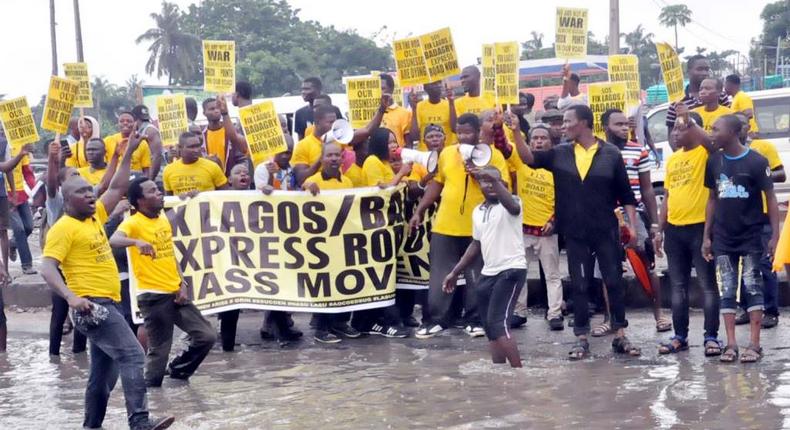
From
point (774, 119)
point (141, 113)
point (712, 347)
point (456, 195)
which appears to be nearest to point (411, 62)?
point (456, 195)

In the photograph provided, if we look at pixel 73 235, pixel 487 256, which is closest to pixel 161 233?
pixel 73 235

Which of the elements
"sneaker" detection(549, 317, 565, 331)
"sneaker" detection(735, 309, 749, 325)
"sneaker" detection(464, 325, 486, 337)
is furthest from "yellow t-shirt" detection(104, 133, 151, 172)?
"sneaker" detection(735, 309, 749, 325)

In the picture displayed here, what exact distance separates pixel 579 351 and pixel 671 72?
292 cm

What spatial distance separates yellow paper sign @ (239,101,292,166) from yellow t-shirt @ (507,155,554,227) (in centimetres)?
220

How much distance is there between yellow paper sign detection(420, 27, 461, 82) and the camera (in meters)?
11.6

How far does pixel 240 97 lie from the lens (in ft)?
42.1

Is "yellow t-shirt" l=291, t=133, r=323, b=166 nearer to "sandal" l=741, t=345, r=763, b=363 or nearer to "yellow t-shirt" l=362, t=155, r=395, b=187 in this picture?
"yellow t-shirt" l=362, t=155, r=395, b=187

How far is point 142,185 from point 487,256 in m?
2.56

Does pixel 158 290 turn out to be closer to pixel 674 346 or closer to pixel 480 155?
pixel 480 155

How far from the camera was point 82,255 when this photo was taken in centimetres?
784

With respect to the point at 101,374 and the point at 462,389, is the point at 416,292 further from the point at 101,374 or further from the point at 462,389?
the point at 101,374

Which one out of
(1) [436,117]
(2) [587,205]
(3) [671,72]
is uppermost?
(3) [671,72]

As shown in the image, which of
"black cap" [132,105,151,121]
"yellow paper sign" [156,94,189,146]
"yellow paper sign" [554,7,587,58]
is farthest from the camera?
"black cap" [132,105,151,121]

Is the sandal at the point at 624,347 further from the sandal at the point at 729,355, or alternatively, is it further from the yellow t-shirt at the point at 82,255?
the yellow t-shirt at the point at 82,255
